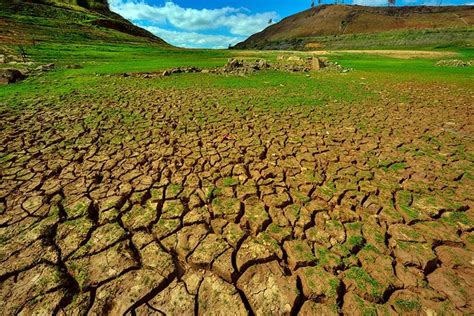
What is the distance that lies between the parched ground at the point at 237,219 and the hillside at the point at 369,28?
176ft

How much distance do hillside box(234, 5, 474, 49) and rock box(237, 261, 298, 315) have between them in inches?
2204

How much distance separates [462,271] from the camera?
2.11 m

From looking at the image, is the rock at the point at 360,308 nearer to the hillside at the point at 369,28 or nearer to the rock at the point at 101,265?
the rock at the point at 101,265

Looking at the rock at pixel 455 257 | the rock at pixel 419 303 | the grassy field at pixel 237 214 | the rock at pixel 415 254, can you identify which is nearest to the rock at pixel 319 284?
the grassy field at pixel 237 214

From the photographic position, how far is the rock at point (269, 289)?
6.08 feet

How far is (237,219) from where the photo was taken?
275cm

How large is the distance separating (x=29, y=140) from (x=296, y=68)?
46.0ft

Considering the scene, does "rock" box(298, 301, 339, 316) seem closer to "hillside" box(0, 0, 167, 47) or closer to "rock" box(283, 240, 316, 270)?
"rock" box(283, 240, 316, 270)

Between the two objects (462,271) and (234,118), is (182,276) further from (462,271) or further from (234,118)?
(234,118)

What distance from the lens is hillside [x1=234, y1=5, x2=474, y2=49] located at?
47938 mm

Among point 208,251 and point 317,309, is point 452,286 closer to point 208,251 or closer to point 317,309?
point 317,309

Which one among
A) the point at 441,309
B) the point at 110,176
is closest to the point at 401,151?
the point at 441,309

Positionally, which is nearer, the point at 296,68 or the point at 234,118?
the point at 234,118

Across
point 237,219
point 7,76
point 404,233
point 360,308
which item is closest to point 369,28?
point 7,76
